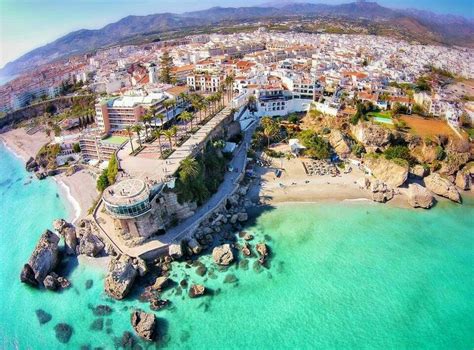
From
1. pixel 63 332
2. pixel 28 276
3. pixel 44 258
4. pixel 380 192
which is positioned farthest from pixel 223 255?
pixel 380 192

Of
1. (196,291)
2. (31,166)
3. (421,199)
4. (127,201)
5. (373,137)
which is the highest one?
(127,201)

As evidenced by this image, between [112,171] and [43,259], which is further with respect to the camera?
[112,171]

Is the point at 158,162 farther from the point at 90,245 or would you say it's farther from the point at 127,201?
the point at 90,245

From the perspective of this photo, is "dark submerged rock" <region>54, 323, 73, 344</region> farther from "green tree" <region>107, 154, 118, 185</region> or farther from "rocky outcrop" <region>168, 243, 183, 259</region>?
"green tree" <region>107, 154, 118, 185</region>

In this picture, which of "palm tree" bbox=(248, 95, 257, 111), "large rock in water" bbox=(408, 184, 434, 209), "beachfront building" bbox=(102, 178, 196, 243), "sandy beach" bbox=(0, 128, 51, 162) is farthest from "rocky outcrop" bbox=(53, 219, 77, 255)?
"large rock in water" bbox=(408, 184, 434, 209)

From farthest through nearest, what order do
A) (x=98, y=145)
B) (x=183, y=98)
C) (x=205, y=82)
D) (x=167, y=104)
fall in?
1. (x=205, y=82)
2. (x=183, y=98)
3. (x=98, y=145)
4. (x=167, y=104)

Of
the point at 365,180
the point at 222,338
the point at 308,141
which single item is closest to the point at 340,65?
the point at 308,141
